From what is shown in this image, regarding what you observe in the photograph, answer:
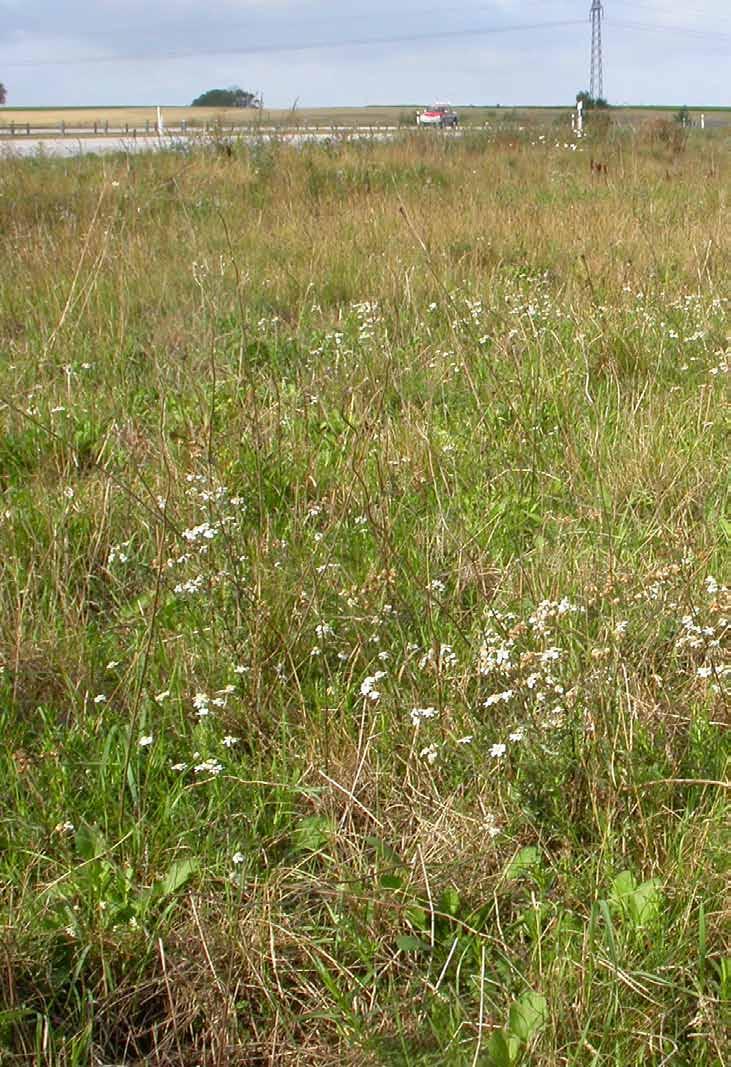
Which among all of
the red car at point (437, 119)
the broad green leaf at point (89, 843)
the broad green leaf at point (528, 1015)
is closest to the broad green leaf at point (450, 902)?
the broad green leaf at point (528, 1015)

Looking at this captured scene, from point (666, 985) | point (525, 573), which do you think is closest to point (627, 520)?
point (525, 573)

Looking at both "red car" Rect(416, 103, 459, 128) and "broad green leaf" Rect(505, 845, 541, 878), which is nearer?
"broad green leaf" Rect(505, 845, 541, 878)

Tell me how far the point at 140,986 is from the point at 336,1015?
325mm

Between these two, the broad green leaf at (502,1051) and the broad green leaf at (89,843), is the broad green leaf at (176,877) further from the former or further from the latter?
the broad green leaf at (502,1051)

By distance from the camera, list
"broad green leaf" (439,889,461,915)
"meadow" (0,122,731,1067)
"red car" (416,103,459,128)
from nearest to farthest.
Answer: "meadow" (0,122,731,1067) < "broad green leaf" (439,889,461,915) < "red car" (416,103,459,128)

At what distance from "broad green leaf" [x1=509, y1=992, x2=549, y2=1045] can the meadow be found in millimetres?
11

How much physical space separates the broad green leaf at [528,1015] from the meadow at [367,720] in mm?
11

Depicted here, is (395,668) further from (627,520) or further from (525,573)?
(627,520)

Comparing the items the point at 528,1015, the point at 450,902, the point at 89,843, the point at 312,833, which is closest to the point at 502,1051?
the point at 528,1015

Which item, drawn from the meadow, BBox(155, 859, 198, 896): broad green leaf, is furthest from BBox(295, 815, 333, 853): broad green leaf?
BBox(155, 859, 198, 896): broad green leaf

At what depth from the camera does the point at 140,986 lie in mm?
1665

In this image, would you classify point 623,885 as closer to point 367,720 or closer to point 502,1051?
point 502,1051

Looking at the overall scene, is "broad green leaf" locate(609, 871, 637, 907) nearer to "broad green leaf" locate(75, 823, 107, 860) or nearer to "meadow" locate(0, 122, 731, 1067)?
"meadow" locate(0, 122, 731, 1067)

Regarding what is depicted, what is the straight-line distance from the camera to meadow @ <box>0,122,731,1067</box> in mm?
1624
